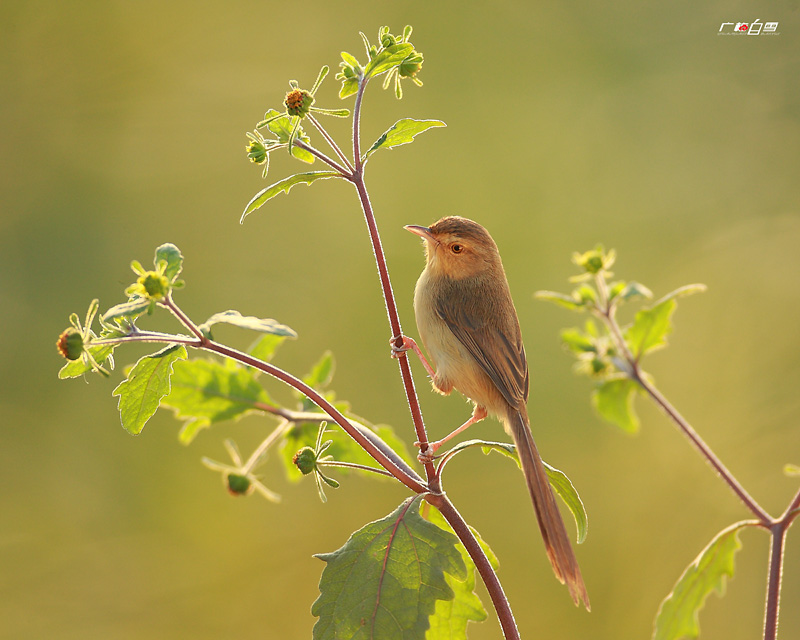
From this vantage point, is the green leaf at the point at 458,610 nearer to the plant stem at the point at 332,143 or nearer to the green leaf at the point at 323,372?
the plant stem at the point at 332,143

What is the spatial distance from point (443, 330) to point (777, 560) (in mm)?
1446

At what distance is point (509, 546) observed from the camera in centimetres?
620

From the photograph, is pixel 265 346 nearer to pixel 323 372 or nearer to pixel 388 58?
pixel 323 372

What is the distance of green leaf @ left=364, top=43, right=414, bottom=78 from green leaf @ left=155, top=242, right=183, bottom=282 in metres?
0.61

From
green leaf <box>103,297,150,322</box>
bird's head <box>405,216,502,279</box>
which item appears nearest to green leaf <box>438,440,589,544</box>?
green leaf <box>103,297,150,322</box>

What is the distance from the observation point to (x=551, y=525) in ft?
6.71

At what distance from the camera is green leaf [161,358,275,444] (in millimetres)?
2486

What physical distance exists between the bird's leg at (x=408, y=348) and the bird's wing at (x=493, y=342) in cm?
17

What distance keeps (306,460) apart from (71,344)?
0.55m

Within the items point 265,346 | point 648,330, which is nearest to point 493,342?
point 648,330

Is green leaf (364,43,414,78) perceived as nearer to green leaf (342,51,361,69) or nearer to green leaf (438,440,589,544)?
green leaf (342,51,361,69)

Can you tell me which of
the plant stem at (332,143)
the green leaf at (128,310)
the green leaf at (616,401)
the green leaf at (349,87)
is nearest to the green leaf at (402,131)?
the plant stem at (332,143)

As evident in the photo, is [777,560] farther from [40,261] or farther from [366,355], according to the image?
[40,261]

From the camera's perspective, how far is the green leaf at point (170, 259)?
66.0 inches
